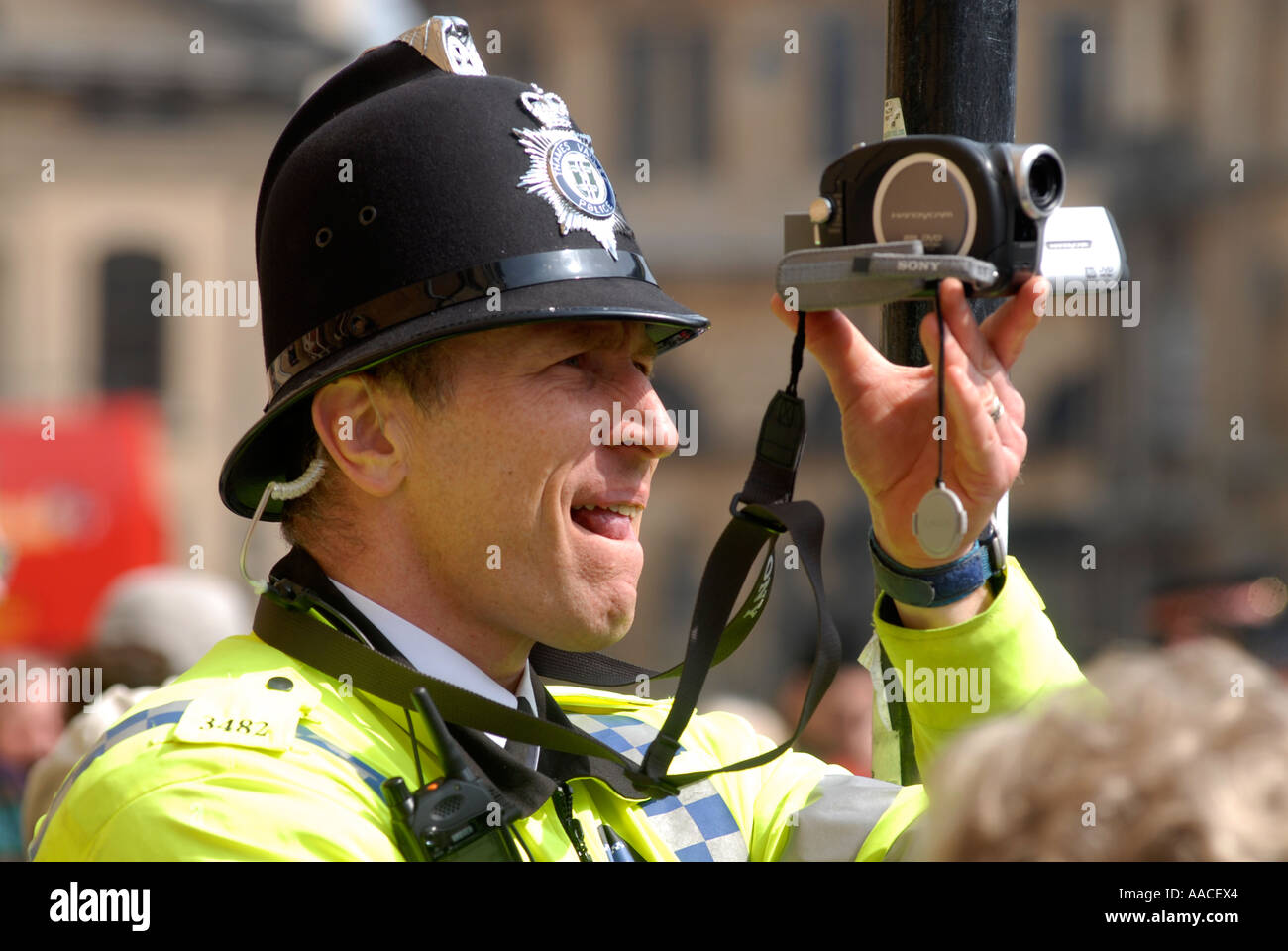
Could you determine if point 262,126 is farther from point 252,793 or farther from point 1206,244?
point 252,793

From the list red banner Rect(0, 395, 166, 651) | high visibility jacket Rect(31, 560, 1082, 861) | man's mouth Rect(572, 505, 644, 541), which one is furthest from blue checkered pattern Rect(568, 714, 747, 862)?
red banner Rect(0, 395, 166, 651)

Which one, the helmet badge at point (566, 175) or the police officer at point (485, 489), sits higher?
the helmet badge at point (566, 175)

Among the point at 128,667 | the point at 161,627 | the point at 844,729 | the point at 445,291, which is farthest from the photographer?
the point at 844,729

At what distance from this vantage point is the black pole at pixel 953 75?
95.6 inches

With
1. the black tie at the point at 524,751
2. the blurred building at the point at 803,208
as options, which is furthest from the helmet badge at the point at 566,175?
the blurred building at the point at 803,208

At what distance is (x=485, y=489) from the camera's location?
2.47 metres

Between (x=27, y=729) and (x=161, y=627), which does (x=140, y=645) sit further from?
(x=27, y=729)

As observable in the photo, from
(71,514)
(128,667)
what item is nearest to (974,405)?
(128,667)

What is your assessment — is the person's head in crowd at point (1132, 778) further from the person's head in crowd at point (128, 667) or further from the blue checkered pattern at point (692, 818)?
the person's head in crowd at point (128, 667)

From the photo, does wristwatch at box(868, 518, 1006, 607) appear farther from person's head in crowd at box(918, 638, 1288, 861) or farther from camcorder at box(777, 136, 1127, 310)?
person's head in crowd at box(918, 638, 1288, 861)

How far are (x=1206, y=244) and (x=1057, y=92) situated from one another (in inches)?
148

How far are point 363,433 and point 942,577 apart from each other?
0.84 meters

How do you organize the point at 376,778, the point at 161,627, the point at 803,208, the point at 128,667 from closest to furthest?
the point at 376,778, the point at 128,667, the point at 161,627, the point at 803,208

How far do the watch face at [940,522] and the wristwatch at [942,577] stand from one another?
0.65 feet
